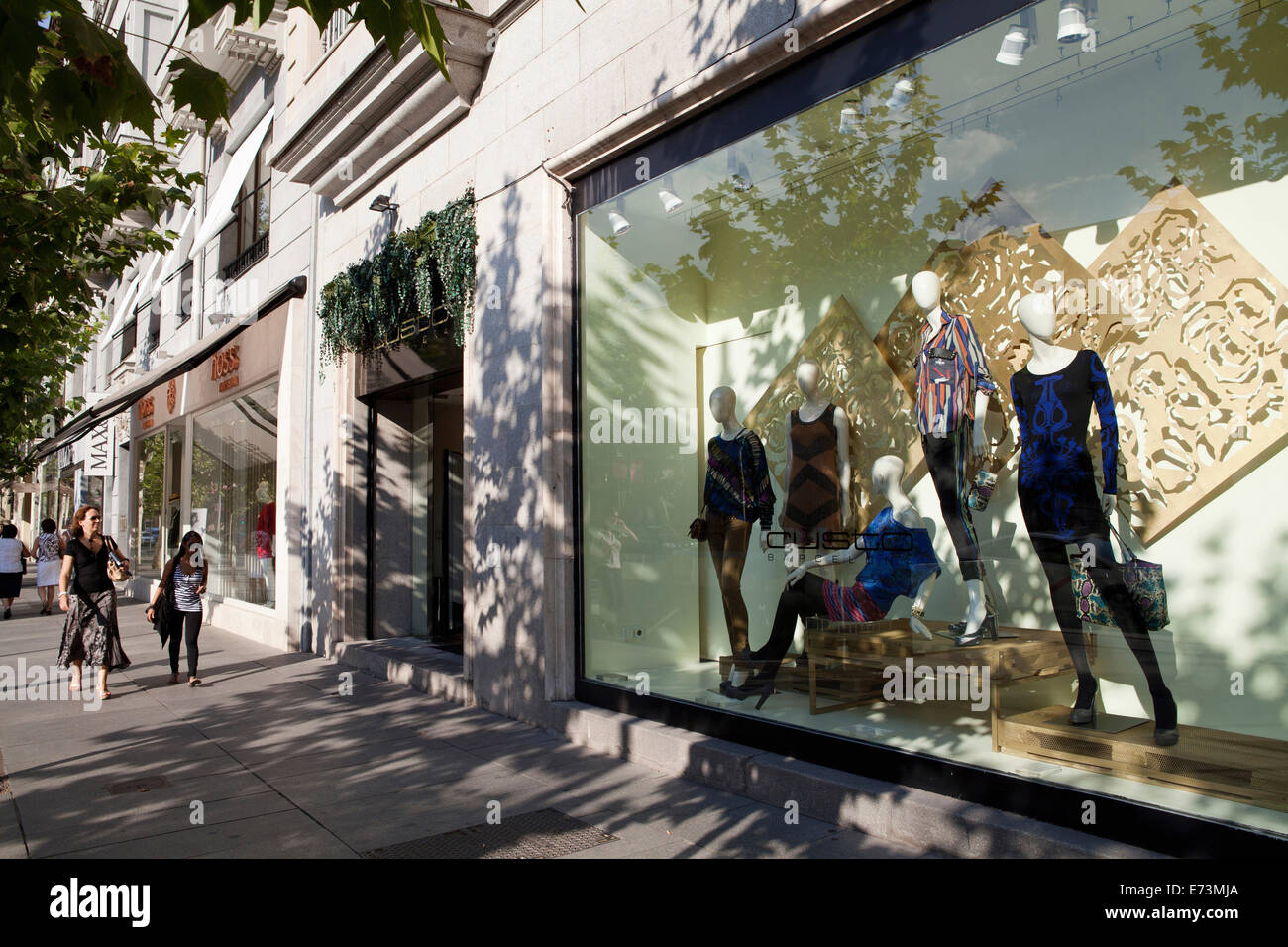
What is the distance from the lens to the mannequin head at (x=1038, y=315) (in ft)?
17.1

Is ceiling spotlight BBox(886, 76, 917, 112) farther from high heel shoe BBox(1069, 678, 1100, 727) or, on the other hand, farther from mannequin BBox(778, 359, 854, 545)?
high heel shoe BBox(1069, 678, 1100, 727)

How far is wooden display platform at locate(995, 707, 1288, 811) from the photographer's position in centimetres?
392

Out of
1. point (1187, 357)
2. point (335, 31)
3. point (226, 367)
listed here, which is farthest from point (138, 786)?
point (226, 367)

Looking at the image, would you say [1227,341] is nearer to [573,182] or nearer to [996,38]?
[996,38]

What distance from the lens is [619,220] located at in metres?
7.37

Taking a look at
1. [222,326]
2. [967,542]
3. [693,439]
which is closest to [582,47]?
[693,439]

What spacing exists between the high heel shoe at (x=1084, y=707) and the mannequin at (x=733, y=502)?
237 cm

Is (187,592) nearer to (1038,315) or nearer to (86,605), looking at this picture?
(86,605)

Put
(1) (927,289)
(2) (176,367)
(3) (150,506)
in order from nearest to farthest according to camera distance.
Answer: (1) (927,289), (2) (176,367), (3) (150,506)

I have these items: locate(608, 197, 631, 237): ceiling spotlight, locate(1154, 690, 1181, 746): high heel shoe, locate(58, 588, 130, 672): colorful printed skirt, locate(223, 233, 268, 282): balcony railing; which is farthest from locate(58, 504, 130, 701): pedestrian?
locate(1154, 690, 1181, 746): high heel shoe

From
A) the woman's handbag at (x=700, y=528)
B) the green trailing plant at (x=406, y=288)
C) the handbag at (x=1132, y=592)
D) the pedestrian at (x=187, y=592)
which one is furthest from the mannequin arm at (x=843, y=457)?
the pedestrian at (x=187, y=592)

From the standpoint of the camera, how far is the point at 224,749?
23.0ft

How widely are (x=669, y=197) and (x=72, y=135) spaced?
390cm
